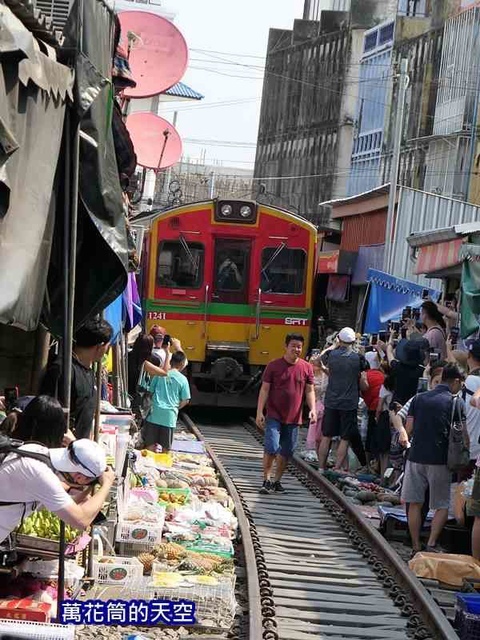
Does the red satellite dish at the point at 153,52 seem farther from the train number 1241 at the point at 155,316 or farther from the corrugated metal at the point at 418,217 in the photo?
the corrugated metal at the point at 418,217

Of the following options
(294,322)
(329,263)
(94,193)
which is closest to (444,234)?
(294,322)

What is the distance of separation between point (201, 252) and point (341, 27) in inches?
1765

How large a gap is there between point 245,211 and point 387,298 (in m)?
2.74

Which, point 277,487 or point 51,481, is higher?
point 51,481

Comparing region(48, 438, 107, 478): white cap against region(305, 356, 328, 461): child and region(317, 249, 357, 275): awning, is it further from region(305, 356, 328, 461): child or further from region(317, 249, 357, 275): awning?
region(317, 249, 357, 275): awning

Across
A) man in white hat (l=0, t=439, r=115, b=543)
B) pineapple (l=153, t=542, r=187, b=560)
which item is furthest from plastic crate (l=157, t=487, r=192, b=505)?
man in white hat (l=0, t=439, r=115, b=543)

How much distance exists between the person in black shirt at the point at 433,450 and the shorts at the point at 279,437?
2.88 meters

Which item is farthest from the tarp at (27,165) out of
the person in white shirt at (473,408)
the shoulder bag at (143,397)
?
the shoulder bag at (143,397)

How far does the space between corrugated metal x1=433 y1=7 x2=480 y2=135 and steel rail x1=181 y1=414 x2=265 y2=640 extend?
24356mm

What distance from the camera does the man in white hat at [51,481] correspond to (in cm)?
546

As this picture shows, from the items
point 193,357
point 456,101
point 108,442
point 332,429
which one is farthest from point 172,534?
point 456,101

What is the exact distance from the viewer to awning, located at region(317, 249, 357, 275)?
27.5 m

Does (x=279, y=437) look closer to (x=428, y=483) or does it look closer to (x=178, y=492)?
(x=178, y=492)

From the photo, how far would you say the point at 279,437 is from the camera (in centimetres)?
1387
